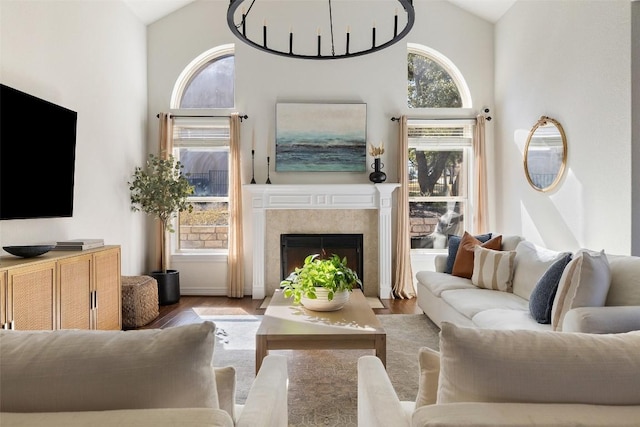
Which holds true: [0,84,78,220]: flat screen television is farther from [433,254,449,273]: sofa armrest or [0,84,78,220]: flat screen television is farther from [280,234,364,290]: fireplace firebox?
[433,254,449,273]: sofa armrest

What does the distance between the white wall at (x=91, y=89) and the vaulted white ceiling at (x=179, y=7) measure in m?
0.12

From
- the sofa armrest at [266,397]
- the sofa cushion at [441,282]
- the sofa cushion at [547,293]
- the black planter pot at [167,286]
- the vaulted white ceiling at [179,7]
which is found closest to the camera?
the sofa armrest at [266,397]

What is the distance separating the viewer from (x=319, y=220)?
16.8ft

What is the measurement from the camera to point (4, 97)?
2.55m

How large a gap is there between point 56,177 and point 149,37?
2828 millimetres

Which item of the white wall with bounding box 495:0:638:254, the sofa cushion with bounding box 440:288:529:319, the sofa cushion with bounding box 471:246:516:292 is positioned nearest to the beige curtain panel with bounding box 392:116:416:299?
the white wall with bounding box 495:0:638:254

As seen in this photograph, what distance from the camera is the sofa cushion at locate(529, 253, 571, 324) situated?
2.39 m

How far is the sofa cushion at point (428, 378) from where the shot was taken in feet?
3.37

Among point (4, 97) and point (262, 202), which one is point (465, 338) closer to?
point (4, 97)

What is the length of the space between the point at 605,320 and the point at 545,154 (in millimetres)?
2508

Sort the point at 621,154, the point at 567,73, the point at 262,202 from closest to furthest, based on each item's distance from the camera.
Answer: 1. the point at 621,154
2. the point at 567,73
3. the point at 262,202

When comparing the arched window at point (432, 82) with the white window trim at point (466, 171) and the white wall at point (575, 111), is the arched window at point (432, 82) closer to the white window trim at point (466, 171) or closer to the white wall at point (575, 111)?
the white window trim at point (466, 171)

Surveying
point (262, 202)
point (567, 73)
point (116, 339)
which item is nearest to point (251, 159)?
point (262, 202)

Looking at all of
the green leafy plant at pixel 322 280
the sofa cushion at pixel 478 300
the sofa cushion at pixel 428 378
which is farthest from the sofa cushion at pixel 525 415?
the sofa cushion at pixel 478 300
